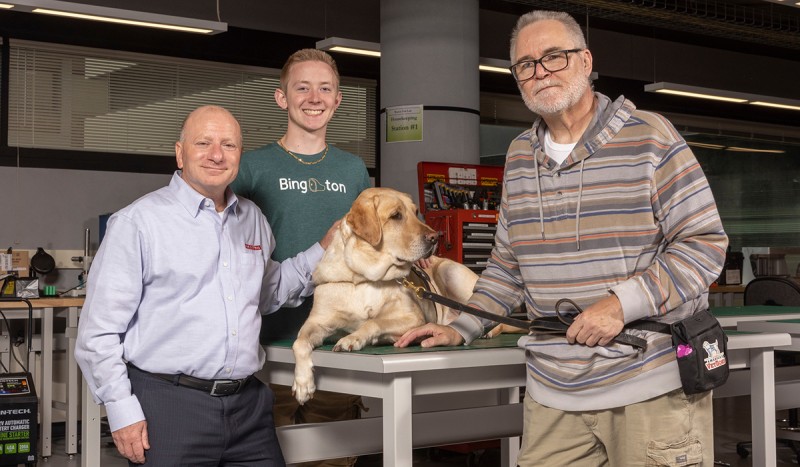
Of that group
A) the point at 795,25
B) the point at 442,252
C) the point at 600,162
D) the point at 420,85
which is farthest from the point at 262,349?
the point at 795,25

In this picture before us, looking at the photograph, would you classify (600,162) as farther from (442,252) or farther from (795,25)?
(795,25)

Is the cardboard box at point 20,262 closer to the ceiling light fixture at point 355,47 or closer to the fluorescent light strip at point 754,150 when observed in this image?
the ceiling light fixture at point 355,47

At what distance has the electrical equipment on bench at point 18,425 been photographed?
4461 mm

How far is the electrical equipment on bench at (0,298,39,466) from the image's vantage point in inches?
176

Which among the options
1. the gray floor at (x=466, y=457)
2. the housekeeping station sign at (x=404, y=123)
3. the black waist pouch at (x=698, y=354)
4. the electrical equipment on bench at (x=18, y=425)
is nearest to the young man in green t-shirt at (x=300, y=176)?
the black waist pouch at (x=698, y=354)

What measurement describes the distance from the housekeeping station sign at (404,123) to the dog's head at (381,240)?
12.6 ft

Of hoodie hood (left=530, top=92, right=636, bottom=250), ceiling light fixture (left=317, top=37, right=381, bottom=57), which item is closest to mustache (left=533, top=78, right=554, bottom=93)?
hoodie hood (left=530, top=92, right=636, bottom=250)

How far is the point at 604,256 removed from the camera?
6.42 feet

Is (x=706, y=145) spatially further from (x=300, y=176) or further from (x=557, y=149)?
(x=557, y=149)

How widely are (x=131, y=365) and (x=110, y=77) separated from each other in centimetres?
569

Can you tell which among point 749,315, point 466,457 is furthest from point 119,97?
point 749,315

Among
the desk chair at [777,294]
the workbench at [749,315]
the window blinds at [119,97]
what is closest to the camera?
the workbench at [749,315]

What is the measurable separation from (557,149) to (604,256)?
11.2 inches

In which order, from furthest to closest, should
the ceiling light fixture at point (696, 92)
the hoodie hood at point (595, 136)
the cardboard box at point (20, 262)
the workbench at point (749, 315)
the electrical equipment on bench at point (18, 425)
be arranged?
the ceiling light fixture at point (696, 92) < the cardboard box at point (20, 262) < the electrical equipment on bench at point (18, 425) < the workbench at point (749, 315) < the hoodie hood at point (595, 136)
